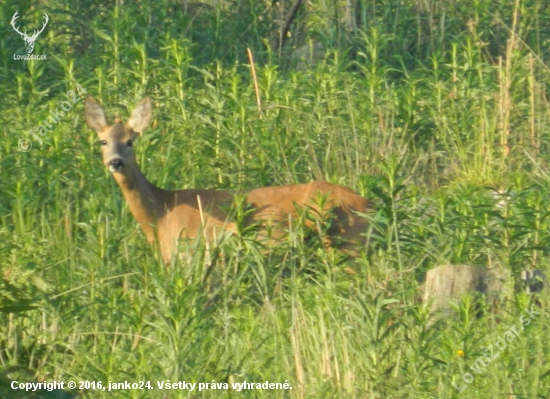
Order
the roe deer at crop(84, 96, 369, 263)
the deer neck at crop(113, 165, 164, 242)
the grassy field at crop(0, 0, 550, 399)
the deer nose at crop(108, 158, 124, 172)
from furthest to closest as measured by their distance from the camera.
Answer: the deer neck at crop(113, 165, 164, 242) → the deer nose at crop(108, 158, 124, 172) → the roe deer at crop(84, 96, 369, 263) → the grassy field at crop(0, 0, 550, 399)

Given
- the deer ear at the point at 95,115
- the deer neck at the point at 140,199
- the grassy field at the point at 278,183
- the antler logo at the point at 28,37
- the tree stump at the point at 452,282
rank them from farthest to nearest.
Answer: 1. the antler logo at the point at 28,37
2. the deer ear at the point at 95,115
3. the deer neck at the point at 140,199
4. the tree stump at the point at 452,282
5. the grassy field at the point at 278,183

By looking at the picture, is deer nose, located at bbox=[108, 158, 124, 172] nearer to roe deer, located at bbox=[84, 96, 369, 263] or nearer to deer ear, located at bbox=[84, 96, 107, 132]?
roe deer, located at bbox=[84, 96, 369, 263]

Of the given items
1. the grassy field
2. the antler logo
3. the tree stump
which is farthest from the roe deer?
the antler logo

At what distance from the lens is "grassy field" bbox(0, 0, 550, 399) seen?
5.32 meters

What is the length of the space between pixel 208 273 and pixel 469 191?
69.1 inches

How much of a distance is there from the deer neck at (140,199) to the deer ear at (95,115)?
1.33 feet

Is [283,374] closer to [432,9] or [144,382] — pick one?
[144,382]

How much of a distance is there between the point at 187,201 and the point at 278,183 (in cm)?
79

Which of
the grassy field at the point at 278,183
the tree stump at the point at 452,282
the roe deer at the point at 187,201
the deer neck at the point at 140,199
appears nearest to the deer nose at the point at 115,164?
the roe deer at the point at 187,201

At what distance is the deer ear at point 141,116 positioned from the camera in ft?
27.2

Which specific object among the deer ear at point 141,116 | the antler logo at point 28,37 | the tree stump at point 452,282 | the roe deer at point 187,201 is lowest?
the tree stump at point 452,282

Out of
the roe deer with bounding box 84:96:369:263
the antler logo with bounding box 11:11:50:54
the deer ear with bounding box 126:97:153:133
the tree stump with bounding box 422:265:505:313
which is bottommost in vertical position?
the tree stump with bounding box 422:265:505:313

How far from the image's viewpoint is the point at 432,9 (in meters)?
11.5

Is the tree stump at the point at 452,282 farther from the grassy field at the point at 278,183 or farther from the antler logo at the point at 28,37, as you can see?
the antler logo at the point at 28,37
